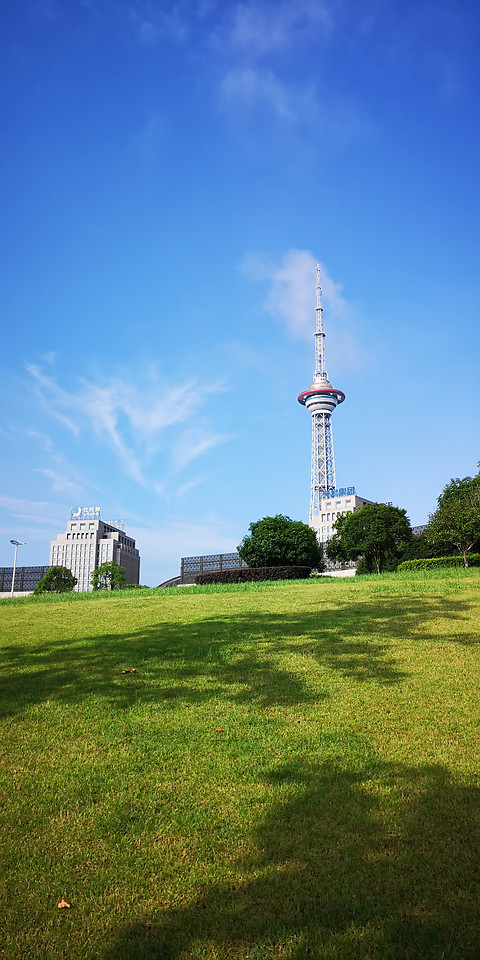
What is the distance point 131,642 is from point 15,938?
7.47m

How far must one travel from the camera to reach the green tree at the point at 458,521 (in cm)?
3778

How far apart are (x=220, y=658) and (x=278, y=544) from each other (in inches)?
1641

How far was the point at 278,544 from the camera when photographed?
168ft

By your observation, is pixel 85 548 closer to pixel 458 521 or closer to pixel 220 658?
pixel 458 521

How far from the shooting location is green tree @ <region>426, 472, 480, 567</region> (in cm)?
3778

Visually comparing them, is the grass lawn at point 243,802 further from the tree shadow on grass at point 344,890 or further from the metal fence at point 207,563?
the metal fence at point 207,563

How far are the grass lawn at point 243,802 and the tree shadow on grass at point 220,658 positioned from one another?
5 cm

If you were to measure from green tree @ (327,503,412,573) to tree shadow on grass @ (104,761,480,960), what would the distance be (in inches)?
2088

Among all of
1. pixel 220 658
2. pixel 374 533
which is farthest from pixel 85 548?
pixel 220 658

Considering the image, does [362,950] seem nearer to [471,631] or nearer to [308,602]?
[471,631]

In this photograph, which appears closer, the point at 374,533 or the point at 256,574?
the point at 256,574

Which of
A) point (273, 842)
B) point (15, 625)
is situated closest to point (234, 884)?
point (273, 842)

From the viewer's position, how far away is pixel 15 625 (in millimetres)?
14531

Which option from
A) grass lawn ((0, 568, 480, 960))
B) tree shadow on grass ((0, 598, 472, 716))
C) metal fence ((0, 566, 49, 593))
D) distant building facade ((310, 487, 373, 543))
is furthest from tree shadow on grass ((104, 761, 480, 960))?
distant building facade ((310, 487, 373, 543))
